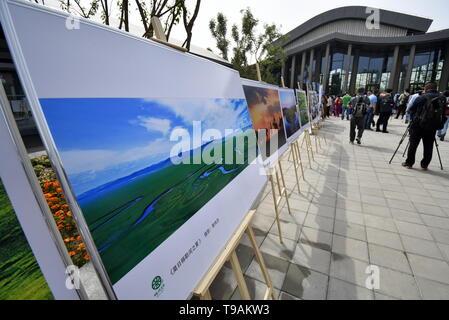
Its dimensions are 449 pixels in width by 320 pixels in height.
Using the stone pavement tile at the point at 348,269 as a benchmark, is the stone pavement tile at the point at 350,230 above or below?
below

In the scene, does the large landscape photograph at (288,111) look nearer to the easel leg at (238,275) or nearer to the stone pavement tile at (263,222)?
the stone pavement tile at (263,222)

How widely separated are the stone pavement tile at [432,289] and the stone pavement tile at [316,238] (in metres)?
0.80

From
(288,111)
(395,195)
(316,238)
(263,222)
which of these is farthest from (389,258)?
(288,111)

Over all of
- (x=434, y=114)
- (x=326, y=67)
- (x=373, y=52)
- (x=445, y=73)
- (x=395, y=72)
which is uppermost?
(x=373, y=52)

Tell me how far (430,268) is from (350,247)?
0.72 metres

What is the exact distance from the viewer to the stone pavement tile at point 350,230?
271cm

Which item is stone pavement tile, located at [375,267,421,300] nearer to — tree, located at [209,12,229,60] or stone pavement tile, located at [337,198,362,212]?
stone pavement tile, located at [337,198,362,212]

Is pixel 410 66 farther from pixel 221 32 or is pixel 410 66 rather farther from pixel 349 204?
pixel 349 204

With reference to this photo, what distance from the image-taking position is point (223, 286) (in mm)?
2014

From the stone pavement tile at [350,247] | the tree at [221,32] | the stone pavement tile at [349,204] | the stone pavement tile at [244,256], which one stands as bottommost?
the stone pavement tile at [349,204]

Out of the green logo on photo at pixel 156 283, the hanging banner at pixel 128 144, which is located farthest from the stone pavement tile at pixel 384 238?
the green logo on photo at pixel 156 283

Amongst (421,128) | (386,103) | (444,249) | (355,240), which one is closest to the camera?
(444,249)

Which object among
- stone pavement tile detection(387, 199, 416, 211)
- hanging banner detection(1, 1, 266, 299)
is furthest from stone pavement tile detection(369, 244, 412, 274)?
hanging banner detection(1, 1, 266, 299)
